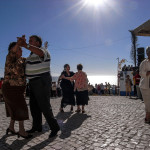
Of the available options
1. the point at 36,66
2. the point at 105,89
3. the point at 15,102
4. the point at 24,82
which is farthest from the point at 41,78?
the point at 105,89

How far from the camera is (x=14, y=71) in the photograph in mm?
3443

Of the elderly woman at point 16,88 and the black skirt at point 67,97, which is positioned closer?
the elderly woman at point 16,88

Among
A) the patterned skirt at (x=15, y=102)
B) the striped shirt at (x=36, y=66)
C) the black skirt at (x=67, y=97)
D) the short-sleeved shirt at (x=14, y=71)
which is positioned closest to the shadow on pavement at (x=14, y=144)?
the patterned skirt at (x=15, y=102)

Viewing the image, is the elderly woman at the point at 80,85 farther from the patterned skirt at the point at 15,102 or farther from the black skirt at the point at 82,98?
the patterned skirt at the point at 15,102

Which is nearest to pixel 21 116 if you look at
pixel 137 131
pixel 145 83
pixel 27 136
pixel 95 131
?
pixel 27 136

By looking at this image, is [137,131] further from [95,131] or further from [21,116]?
[21,116]

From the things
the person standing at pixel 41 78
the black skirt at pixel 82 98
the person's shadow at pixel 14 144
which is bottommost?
the person's shadow at pixel 14 144

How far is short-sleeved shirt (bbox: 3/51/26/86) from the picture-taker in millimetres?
3431

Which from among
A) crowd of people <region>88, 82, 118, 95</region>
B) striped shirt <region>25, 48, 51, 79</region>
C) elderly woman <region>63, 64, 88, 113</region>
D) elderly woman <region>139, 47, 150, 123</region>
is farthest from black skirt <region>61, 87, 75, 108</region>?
crowd of people <region>88, 82, 118, 95</region>

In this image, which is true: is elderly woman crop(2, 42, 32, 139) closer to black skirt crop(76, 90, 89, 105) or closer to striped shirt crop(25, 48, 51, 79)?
striped shirt crop(25, 48, 51, 79)

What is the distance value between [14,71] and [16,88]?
0.96 ft

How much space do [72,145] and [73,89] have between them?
4284 millimetres

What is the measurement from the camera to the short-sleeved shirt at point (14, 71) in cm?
343

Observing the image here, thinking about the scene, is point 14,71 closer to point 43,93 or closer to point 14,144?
point 43,93
